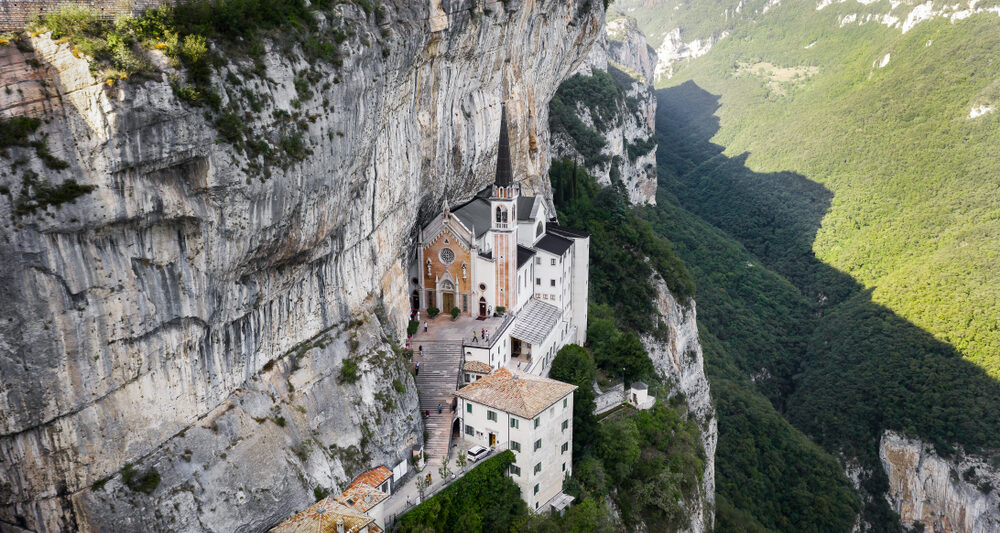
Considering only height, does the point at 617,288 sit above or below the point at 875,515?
above

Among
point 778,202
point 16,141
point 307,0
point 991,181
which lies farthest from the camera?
point 778,202

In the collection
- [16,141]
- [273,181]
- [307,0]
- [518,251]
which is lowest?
[518,251]

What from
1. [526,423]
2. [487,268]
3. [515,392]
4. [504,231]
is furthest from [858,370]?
[526,423]

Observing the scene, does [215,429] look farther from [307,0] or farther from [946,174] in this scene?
[946,174]

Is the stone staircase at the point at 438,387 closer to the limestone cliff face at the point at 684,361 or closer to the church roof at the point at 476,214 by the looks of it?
the church roof at the point at 476,214

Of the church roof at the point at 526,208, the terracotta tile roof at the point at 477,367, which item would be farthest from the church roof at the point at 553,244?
the terracotta tile roof at the point at 477,367

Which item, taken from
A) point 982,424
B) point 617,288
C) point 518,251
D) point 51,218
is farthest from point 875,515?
point 51,218

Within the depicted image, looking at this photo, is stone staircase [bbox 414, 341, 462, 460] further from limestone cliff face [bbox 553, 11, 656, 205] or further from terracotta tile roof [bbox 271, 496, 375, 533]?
limestone cliff face [bbox 553, 11, 656, 205]
